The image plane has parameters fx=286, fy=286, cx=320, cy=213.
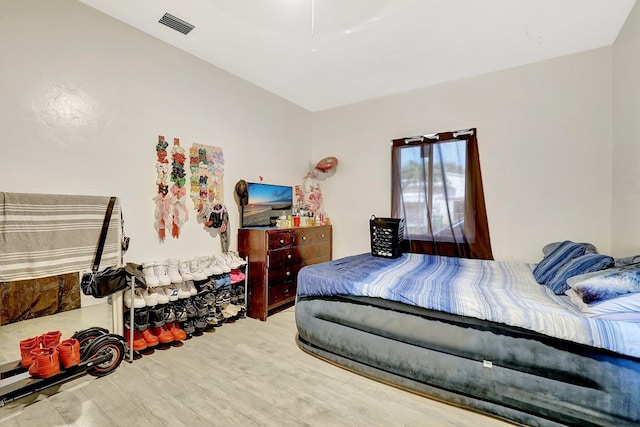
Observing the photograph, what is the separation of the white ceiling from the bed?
195cm

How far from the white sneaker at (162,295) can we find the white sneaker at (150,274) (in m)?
0.14

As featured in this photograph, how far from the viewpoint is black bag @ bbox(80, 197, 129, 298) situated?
2086 millimetres

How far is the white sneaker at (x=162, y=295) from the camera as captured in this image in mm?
2476

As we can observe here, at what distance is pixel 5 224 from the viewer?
1.83 metres

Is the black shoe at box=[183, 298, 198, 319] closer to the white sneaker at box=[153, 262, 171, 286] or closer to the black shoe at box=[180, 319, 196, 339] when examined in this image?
the black shoe at box=[180, 319, 196, 339]

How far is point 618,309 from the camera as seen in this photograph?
147cm

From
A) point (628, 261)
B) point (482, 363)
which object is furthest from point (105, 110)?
point (628, 261)

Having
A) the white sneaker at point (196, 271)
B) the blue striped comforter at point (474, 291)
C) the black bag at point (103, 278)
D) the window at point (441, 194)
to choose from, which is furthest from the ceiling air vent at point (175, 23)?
the window at point (441, 194)

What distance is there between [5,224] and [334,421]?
2.39m

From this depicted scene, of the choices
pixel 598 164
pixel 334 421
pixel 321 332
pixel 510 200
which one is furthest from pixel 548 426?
pixel 598 164

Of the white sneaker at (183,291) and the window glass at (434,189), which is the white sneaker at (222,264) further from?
the window glass at (434,189)

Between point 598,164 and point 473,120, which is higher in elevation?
point 473,120

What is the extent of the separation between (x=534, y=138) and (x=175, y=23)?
3.66 m

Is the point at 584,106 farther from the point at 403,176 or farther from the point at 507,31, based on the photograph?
the point at 403,176
